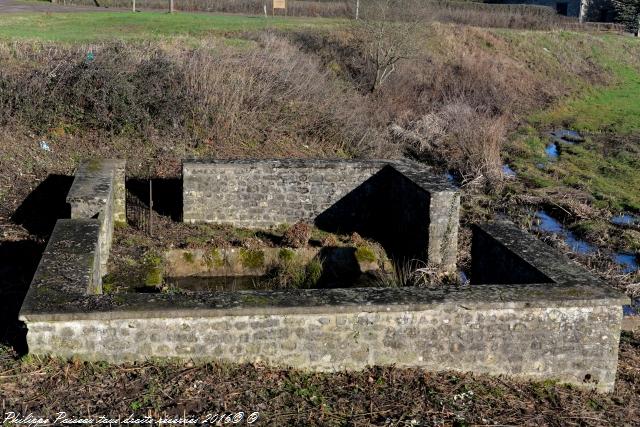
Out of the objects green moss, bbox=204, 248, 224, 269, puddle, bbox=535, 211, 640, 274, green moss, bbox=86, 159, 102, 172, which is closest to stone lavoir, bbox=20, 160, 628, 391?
green moss, bbox=204, 248, 224, 269

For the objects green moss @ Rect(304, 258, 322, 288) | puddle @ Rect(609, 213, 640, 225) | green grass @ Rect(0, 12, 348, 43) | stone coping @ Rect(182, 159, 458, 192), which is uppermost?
green grass @ Rect(0, 12, 348, 43)

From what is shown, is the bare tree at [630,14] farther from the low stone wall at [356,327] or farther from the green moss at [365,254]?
the low stone wall at [356,327]

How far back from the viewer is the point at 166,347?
6719mm

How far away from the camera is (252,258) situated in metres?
12.6

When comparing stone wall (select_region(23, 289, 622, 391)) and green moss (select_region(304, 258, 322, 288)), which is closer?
stone wall (select_region(23, 289, 622, 391))

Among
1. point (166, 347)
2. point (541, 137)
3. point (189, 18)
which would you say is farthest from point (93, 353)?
point (189, 18)

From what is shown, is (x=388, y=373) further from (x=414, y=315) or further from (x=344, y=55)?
(x=344, y=55)

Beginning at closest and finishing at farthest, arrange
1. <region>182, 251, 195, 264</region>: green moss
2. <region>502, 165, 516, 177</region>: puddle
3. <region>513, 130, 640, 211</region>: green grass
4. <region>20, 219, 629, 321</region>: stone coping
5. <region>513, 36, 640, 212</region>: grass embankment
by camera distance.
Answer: <region>20, 219, 629, 321</region>: stone coping
<region>182, 251, 195, 264</region>: green moss
<region>513, 130, 640, 211</region>: green grass
<region>513, 36, 640, 212</region>: grass embankment
<region>502, 165, 516, 177</region>: puddle

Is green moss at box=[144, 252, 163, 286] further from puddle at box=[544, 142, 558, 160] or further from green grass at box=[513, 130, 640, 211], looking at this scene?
puddle at box=[544, 142, 558, 160]

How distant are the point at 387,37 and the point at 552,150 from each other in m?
8.28

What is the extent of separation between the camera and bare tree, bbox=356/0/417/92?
28578 millimetres

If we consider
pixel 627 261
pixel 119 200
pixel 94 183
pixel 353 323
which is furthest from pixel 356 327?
pixel 627 261

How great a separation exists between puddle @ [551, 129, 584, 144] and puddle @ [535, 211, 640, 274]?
11.4 m

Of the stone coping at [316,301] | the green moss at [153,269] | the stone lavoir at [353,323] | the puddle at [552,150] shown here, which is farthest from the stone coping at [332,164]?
the puddle at [552,150]
